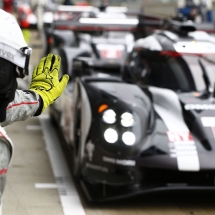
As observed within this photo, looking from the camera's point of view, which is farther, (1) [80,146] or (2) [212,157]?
(1) [80,146]

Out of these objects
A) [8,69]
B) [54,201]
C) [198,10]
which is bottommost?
[198,10]

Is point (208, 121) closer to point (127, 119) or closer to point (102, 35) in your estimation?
→ point (127, 119)

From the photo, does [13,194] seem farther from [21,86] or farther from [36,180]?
[21,86]

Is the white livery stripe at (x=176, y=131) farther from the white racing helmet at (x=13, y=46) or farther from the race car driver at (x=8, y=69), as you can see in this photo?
the white racing helmet at (x=13, y=46)

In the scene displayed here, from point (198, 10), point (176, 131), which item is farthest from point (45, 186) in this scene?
point (198, 10)

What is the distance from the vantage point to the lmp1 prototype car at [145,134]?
18.2 feet

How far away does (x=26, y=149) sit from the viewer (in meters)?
8.18

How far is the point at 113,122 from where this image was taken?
18.9ft

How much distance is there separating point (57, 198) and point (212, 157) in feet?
4.69

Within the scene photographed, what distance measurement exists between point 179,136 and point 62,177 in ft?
5.20

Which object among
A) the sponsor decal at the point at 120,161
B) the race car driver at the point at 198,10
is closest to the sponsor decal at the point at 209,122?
the sponsor decal at the point at 120,161

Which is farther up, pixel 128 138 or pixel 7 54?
pixel 7 54

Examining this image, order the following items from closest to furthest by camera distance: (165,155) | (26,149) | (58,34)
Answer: (165,155) < (26,149) < (58,34)

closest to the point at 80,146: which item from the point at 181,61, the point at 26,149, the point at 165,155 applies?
the point at 165,155
